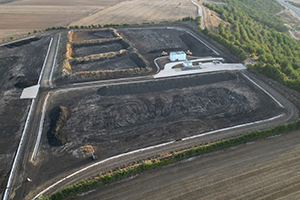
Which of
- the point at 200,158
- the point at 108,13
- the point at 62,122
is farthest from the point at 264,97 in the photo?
the point at 108,13

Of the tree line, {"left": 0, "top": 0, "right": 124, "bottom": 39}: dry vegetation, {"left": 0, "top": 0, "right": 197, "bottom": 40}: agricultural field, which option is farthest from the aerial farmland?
{"left": 0, "top": 0, "right": 197, "bottom": 40}: agricultural field

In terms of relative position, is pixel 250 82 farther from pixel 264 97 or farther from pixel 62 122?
pixel 62 122

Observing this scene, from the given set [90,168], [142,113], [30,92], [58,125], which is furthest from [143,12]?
[90,168]

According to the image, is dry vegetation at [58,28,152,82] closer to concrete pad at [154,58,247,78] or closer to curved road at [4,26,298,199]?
curved road at [4,26,298,199]

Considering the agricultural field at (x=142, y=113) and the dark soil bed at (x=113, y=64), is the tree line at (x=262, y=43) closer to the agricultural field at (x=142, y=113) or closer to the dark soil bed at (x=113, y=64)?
the agricultural field at (x=142, y=113)

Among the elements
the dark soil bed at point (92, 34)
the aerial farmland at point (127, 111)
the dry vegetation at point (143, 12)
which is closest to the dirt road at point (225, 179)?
the aerial farmland at point (127, 111)

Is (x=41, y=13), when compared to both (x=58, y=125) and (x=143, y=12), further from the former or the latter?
(x=58, y=125)
